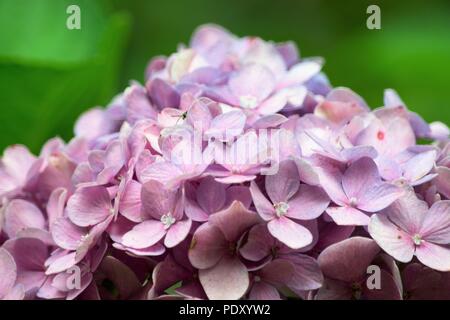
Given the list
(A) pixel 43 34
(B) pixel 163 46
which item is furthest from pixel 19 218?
(B) pixel 163 46

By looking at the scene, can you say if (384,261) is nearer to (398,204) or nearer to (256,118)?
(398,204)

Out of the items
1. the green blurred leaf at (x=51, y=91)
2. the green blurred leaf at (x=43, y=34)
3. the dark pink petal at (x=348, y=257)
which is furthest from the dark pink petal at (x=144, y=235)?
the green blurred leaf at (x=43, y=34)

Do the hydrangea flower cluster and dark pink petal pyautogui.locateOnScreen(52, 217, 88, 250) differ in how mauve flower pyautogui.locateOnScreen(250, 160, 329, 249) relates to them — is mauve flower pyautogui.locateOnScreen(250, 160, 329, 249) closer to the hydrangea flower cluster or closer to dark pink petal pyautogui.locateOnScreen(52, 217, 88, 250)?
the hydrangea flower cluster

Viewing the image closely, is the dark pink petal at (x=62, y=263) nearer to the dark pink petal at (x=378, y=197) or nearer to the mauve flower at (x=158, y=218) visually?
the mauve flower at (x=158, y=218)

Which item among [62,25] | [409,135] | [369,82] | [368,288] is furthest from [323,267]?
[369,82]

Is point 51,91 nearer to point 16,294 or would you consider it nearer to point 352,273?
point 16,294

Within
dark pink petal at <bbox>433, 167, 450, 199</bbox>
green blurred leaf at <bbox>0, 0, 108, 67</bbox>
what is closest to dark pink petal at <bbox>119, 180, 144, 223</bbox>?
dark pink petal at <bbox>433, 167, 450, 199</bbox>
